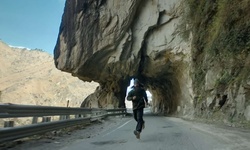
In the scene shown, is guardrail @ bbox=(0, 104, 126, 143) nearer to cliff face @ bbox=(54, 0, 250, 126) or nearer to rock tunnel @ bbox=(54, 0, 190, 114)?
cliff face @ bbox=(54, 0, 250, 126)

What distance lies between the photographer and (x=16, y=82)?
7606 cm

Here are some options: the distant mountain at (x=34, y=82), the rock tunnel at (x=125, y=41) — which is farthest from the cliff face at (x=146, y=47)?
the distant mountain at (x=34, y=82)

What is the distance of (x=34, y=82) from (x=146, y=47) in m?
54.7

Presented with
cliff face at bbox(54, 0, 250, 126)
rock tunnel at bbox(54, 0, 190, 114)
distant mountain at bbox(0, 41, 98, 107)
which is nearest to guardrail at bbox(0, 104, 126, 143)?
cliff face at bbox(54, 0, 250, 126)

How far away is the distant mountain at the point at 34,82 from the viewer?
6912cm

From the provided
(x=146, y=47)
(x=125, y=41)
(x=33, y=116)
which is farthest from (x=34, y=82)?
(x=33, y=116)

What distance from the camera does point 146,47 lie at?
29.2m

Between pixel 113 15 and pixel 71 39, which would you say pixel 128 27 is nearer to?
pixel 113 15

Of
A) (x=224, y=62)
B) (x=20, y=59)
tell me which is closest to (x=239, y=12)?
(x=224, y=62)

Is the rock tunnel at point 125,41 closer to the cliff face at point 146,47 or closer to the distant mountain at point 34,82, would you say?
the cliff face at point 146,47

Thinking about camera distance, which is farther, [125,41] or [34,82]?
[34,82]

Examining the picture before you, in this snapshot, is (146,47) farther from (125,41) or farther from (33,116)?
(33,116)

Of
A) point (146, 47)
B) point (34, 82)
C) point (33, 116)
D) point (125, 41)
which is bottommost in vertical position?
point (33, 116)

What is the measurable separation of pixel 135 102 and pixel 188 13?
648 inches
